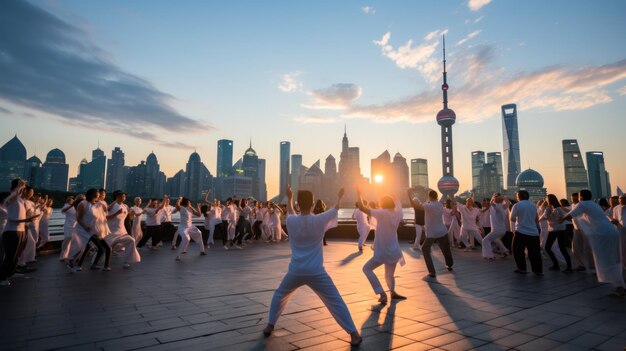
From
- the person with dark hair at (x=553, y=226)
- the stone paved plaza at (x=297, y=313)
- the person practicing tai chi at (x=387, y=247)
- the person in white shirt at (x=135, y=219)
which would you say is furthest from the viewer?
the person in white shirt at (x=135, y=219)

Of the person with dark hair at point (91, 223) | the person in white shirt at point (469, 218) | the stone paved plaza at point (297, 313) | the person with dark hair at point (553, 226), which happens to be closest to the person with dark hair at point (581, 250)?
the person with dark hair at point (553, 226)

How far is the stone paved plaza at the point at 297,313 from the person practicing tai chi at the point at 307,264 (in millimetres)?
370

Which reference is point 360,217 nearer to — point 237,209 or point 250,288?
point 237,209

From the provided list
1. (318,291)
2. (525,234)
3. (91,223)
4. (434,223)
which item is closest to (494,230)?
(525,234)

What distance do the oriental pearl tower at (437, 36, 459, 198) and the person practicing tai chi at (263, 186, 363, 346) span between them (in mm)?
144683

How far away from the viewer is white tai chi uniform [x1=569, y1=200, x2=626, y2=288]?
245 inches

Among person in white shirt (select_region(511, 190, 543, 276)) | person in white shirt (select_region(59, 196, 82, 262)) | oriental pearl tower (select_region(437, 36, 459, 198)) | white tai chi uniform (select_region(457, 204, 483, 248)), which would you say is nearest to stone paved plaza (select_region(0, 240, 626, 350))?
person in white shirt (select_region(511, 190, 543, 276))

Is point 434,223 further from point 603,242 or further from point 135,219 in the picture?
point 135,219

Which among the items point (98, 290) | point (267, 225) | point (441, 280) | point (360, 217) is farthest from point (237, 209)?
point (441, 280)

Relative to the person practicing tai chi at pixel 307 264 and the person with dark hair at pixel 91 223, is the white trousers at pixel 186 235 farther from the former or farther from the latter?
the person practicing tai chi at pixel 307 264

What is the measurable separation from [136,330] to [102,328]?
472 millimetres

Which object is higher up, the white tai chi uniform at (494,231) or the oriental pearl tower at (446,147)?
the oriental pearl tower at (446,147)

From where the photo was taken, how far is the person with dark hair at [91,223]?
8.58 metres

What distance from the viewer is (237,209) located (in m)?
17.0
